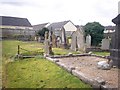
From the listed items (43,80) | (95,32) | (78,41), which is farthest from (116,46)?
(95,32)

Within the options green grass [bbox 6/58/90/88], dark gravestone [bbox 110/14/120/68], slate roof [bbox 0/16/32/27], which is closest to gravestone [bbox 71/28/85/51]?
dark gravestone [bbox 110/14/120/68]

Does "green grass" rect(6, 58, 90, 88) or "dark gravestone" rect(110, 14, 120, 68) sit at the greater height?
"dark gravestone" rect(110, 14, 120, 68)

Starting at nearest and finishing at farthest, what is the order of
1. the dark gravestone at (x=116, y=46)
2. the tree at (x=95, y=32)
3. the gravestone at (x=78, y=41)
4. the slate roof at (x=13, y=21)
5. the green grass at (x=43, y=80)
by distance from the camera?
the green grass at (x=43, y=80) → the dark gravestone at (x=116, y=46) → the gravestone at (x=78, y=41) → the tree at (x=95, y=32) → the slate roof at (x=13, y=21)

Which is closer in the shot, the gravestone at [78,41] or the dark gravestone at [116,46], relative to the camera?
the dark gravestone at [116,46]

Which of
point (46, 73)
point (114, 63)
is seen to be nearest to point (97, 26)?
point (114, 63)

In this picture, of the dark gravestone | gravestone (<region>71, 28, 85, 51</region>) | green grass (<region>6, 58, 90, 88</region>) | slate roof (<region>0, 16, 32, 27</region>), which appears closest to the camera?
green grass (<region>6, 58, 90, 88</region>)

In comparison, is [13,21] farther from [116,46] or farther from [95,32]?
[116,46]

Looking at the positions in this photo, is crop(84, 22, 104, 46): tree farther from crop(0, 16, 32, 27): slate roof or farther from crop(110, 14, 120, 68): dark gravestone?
crop(0, 16, 32, 27): slate roof

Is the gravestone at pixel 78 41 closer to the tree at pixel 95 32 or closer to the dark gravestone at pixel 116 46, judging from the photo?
the tree at pixel 95 32

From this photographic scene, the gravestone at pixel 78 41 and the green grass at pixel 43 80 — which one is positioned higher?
the gravestone at pixel 78 41

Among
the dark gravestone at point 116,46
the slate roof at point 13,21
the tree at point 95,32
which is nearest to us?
the dark gravestone at point 116,46

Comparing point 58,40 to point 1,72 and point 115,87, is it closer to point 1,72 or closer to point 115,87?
point 1,72

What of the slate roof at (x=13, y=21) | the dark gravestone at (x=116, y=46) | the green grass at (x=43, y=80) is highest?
the slate roof at (x=13, y=21)

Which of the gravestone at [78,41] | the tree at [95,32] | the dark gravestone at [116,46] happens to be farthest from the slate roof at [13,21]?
the dark gravestone at [116,46]
